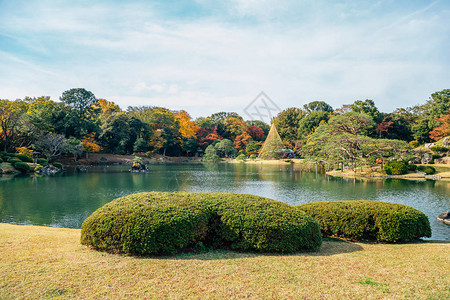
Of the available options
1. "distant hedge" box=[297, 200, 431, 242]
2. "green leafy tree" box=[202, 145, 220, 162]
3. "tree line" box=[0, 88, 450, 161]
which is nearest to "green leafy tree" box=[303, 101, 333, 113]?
"tree line" box=[0, 88, 450, 161]

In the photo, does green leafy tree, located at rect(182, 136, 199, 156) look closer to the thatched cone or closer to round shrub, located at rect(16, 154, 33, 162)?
the thatched cone

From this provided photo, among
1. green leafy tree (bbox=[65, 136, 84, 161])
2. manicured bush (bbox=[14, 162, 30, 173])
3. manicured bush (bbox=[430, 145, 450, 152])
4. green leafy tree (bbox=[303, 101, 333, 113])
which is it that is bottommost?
manicured bush (bbox=[14, 162, 30, 173])

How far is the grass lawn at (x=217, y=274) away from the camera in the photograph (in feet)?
10.2

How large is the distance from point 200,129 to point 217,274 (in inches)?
2157

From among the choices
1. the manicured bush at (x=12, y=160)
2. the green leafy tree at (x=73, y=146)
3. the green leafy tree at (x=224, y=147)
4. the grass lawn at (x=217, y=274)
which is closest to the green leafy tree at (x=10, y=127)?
the manicured bush at (x=12, y=160)

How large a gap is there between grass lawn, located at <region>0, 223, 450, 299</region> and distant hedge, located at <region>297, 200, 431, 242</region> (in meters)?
1.08

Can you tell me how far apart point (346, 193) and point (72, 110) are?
35783 mm

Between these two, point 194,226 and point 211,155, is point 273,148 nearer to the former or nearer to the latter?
point 211,155

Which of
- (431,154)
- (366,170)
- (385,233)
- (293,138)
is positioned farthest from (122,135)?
(385,233)

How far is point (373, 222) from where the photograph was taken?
19.8ft

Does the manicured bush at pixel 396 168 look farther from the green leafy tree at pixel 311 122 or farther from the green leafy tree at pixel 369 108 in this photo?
the green leafy tree at pixel 311 122

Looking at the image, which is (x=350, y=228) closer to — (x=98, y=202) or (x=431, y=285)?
(x=431, y=285)

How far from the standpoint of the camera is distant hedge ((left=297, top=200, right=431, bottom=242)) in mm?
5906

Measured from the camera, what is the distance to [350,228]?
605 cm
